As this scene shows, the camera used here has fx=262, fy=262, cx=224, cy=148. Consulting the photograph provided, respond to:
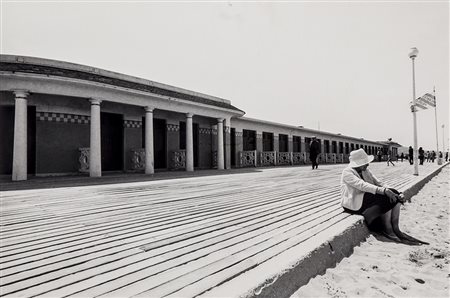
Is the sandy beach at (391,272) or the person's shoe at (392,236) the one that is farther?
the person's shoe at (392,236)

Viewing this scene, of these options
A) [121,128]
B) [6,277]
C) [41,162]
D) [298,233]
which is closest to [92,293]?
[6,277]

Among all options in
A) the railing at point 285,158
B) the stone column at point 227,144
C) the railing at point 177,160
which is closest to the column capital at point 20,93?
the railing at point 177,160

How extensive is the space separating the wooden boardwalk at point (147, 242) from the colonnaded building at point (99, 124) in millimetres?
5416

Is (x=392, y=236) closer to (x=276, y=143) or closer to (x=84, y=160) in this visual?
(x=84, y=160)

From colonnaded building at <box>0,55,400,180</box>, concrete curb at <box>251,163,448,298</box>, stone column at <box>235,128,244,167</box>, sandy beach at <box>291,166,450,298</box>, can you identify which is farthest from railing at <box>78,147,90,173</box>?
sandy beach at <box>291,166,450,298</box>

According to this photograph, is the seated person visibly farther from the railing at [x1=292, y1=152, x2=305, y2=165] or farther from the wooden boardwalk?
the railing at [x1=292, y1=152, x2=305, y2=165]

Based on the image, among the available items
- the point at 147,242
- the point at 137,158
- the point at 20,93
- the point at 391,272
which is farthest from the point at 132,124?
the point at 391,272

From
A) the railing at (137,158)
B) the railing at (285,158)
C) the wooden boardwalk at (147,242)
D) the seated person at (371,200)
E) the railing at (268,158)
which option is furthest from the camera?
the railing at (285,158)

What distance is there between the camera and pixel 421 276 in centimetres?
266

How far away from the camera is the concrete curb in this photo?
2.04 m

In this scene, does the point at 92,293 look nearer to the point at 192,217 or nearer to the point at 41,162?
the point at 192,217

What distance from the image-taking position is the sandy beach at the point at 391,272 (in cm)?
236

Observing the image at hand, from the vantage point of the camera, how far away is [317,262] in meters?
2.65

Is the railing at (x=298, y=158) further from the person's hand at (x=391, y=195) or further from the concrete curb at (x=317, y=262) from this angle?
the person's hand at (x=391, y=195)
